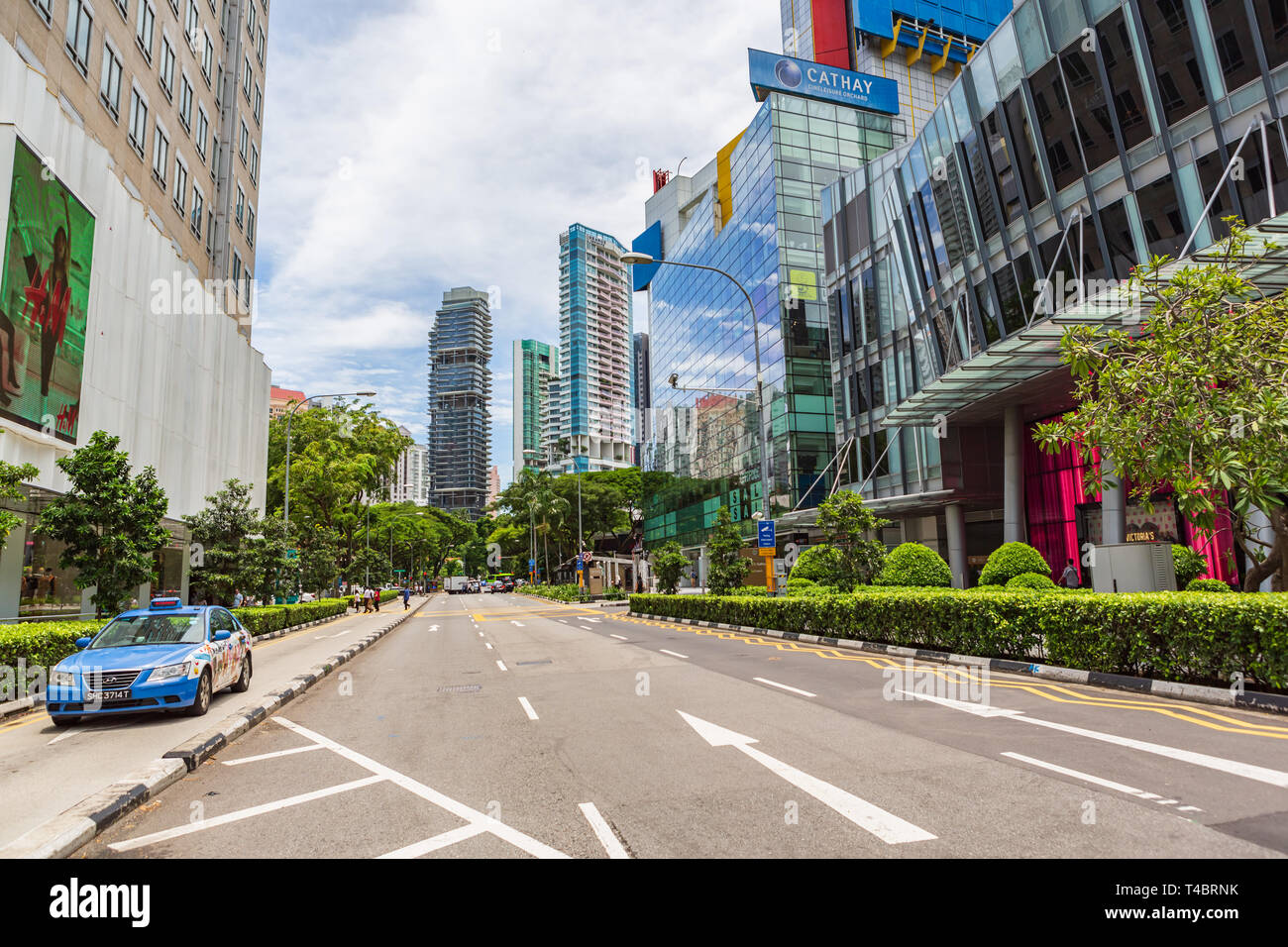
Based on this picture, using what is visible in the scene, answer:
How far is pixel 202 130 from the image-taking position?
38219mm

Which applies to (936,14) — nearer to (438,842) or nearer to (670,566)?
(670,566)

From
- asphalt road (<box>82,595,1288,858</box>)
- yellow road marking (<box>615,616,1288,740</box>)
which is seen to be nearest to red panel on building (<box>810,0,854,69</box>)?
yellow road marking (<box>615,616,1288,740</box>)

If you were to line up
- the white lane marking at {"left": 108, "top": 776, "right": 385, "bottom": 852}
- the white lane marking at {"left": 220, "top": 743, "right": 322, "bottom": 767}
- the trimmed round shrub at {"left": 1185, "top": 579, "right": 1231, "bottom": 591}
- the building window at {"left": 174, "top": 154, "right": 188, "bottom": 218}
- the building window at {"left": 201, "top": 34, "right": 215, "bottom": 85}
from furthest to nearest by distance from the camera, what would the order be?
the building window at {"left": 201, "top": 34, "right": 215, "bottom": 85} → the building window at {"left": 174, "top": 154, "right": 188, "bottom": 218} → the trimmed round shrub at {"left": 1185, "top": 579, "right": 1231, "bottom": 591} → the white lane marking at {"left": 220, "top": 743, "right": 322, "bottom": 767} → the white lane marking at {"left": 108, "top": 776, "right": 385, "bottom": 852}

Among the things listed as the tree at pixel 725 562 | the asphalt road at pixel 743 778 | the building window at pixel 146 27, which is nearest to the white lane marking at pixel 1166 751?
the asphalt road at pixel 743 778

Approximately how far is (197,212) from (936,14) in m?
60.7

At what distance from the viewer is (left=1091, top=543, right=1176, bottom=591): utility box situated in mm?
17516

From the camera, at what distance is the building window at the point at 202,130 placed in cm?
3753

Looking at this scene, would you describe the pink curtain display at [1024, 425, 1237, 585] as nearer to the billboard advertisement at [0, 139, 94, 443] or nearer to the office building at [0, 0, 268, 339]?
the billboard advertisement at [0, 139, 94, 443]

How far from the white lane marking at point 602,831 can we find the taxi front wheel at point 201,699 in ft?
24.0

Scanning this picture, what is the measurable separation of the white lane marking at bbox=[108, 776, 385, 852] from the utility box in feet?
55.8

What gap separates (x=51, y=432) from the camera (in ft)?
68.2

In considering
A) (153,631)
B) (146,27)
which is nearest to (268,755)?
(153,631)

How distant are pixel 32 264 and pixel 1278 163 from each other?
3055 cm

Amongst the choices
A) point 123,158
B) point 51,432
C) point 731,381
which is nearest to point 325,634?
point 51,432
